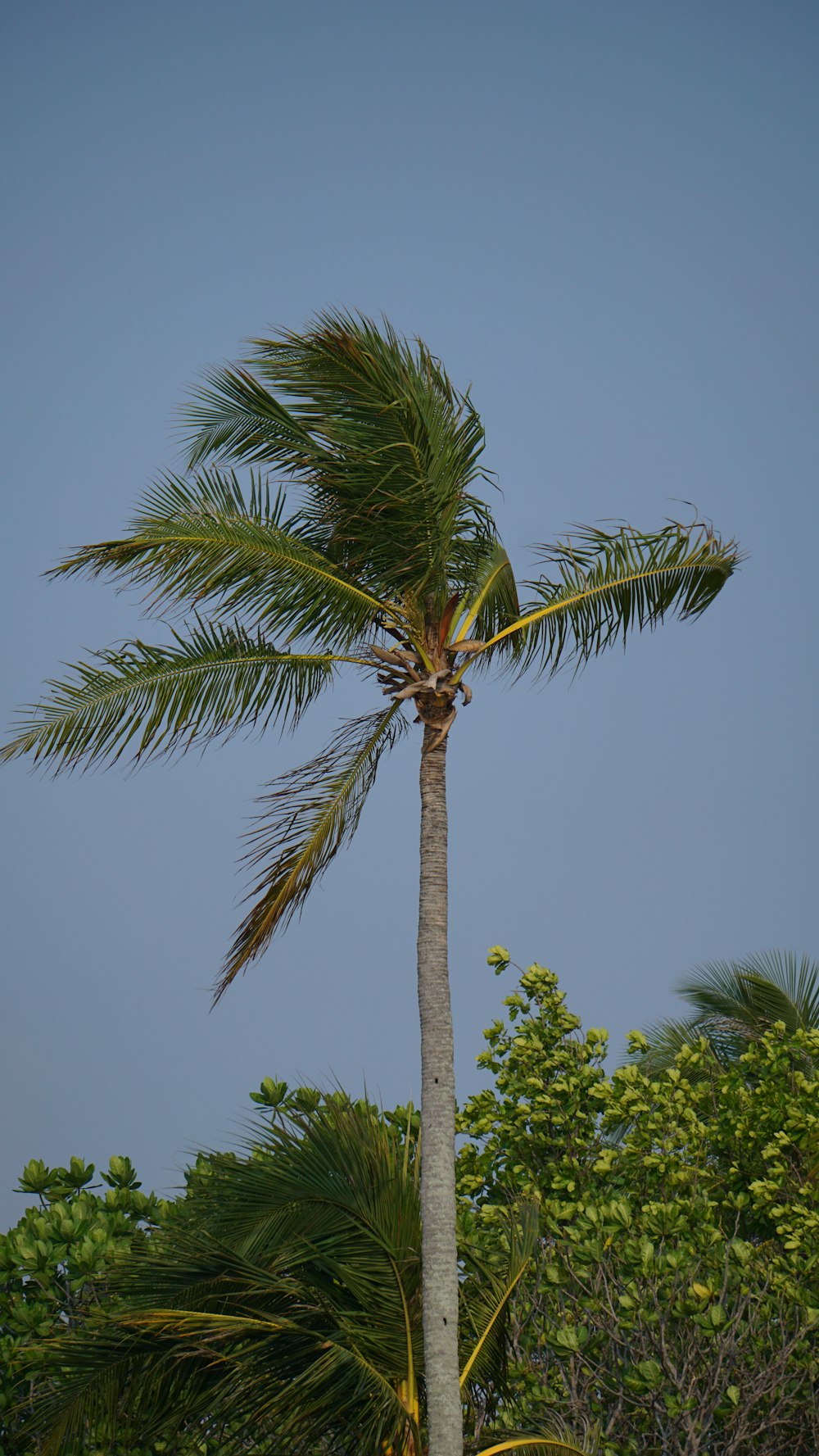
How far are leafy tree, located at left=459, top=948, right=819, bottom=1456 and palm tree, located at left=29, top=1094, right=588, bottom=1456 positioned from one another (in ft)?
2.45

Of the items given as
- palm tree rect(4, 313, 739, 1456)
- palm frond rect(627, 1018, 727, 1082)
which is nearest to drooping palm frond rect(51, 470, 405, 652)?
palm tree rect(4, 313, 739, 1456)

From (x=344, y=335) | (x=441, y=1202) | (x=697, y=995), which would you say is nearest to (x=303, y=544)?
(x=344, y=335)

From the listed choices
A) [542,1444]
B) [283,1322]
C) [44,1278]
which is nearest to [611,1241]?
[542,1444]

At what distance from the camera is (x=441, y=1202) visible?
8266mm

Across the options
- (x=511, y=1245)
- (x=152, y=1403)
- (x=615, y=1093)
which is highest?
(x=615, y=1093)

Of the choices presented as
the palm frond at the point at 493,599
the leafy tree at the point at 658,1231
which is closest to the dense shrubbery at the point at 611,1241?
the leafy tree at the point at 658,1231

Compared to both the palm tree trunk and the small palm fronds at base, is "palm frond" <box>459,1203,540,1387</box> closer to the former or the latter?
the small palm fronds at base

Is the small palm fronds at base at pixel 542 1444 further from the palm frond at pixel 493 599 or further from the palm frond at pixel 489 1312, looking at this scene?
the palm frond at pixel 493 599

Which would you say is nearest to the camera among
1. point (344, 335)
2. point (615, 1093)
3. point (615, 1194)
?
point (344, 335)

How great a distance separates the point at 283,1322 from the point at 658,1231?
3.29 metres

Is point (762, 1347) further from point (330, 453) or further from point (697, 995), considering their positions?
point (697, 995)

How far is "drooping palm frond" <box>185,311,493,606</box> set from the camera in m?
9.20

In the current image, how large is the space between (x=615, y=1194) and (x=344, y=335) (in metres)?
6.66

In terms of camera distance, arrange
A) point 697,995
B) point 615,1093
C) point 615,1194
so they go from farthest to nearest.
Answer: point 697,995
point 615,1093
point 615,1194
